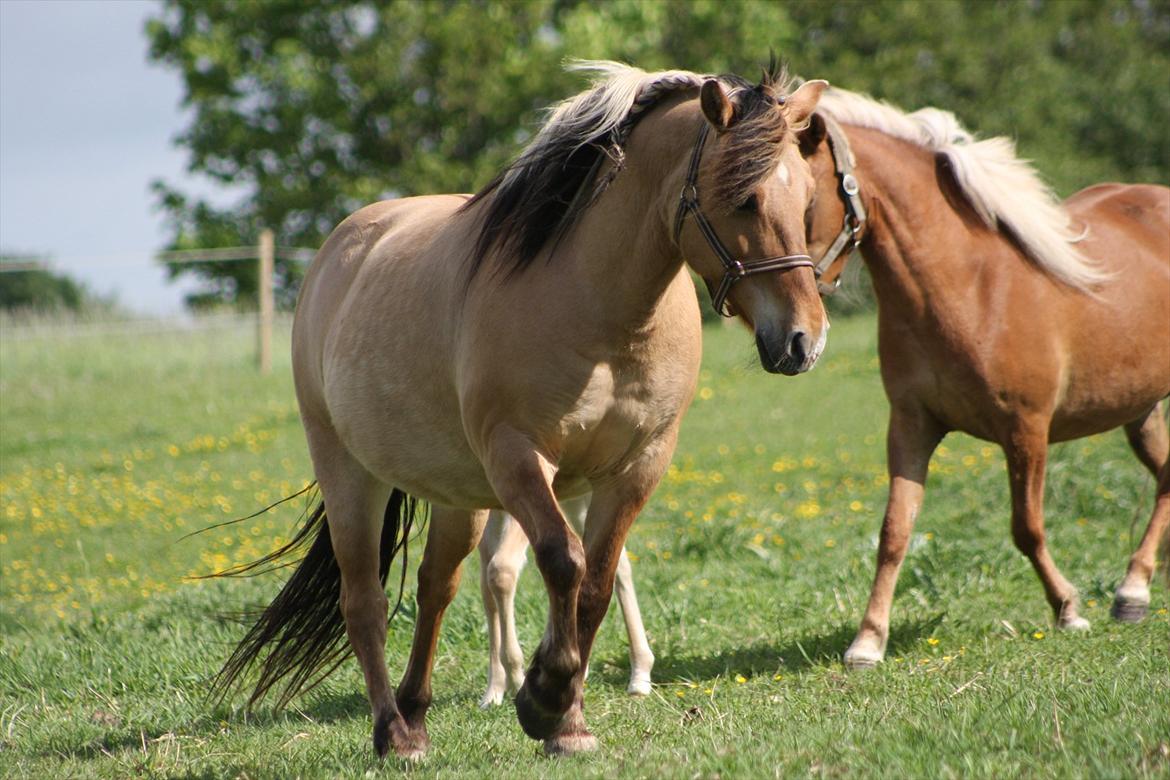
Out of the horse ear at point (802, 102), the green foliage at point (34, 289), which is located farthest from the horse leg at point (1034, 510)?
the green foliage at point (34, 289)

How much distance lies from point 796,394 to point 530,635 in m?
9.61

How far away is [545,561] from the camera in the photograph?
357 cm

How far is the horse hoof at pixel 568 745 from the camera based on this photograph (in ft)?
12.5

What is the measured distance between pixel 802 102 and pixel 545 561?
60.3 inches

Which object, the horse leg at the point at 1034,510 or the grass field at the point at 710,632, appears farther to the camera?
the horse leg at the point at 1034,510

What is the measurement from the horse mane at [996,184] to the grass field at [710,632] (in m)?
1.62

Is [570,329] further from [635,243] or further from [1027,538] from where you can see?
[1027,538]

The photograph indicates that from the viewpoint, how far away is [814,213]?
16.8 ft

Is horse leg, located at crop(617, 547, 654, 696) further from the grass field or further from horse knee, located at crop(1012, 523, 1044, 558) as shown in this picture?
horse knee, located at crop(1012, 523, 1044, 558)

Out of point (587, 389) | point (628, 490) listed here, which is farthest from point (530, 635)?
point (587, 389)

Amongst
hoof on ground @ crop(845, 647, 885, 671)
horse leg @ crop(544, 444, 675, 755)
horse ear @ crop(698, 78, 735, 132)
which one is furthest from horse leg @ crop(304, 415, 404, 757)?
horse ear @ crop(698, 78, 735, 132)

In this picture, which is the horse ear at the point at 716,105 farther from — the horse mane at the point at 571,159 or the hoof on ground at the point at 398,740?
the hoof on ground at the point at 398,740

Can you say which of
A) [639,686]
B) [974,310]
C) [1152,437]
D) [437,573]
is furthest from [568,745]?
[1152,437]

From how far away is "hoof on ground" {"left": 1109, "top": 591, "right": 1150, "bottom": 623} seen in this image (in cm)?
560
